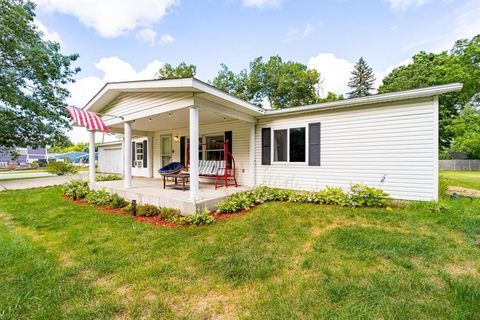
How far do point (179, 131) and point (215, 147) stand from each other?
1.99 metres

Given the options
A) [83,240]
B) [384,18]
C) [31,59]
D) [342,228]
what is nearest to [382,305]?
[342,228]

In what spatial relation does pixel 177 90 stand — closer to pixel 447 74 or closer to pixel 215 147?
pixel 215 147

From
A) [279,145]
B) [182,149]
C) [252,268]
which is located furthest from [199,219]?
[182,149]

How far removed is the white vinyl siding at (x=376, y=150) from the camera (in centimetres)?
482

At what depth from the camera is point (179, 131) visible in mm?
9297

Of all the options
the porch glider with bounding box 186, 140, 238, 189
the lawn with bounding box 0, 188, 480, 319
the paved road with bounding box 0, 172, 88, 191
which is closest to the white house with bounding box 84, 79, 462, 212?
the porch glider with bounding box 186, 140, 238, 189

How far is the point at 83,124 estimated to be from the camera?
5688mm

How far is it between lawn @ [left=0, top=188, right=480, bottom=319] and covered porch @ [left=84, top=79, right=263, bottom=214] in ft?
4.59

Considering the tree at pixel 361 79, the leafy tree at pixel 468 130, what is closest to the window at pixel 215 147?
the leafy tree at pixel 468 130

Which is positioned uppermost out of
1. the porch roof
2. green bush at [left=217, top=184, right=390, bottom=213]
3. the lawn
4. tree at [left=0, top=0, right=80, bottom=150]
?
tree at [left=0, top=0, right=80, bottom=150]

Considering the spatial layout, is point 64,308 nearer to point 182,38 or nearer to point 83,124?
point 83,124

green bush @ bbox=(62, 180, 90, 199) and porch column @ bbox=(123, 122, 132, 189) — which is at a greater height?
porch column @ bbox=(123, 122, 132, 189)

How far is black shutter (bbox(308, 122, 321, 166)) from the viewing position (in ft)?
20.2

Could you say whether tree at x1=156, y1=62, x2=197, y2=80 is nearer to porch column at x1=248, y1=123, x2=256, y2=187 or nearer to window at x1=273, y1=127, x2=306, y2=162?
porch column at x1=248, y1=123, x2=256, y2=187
